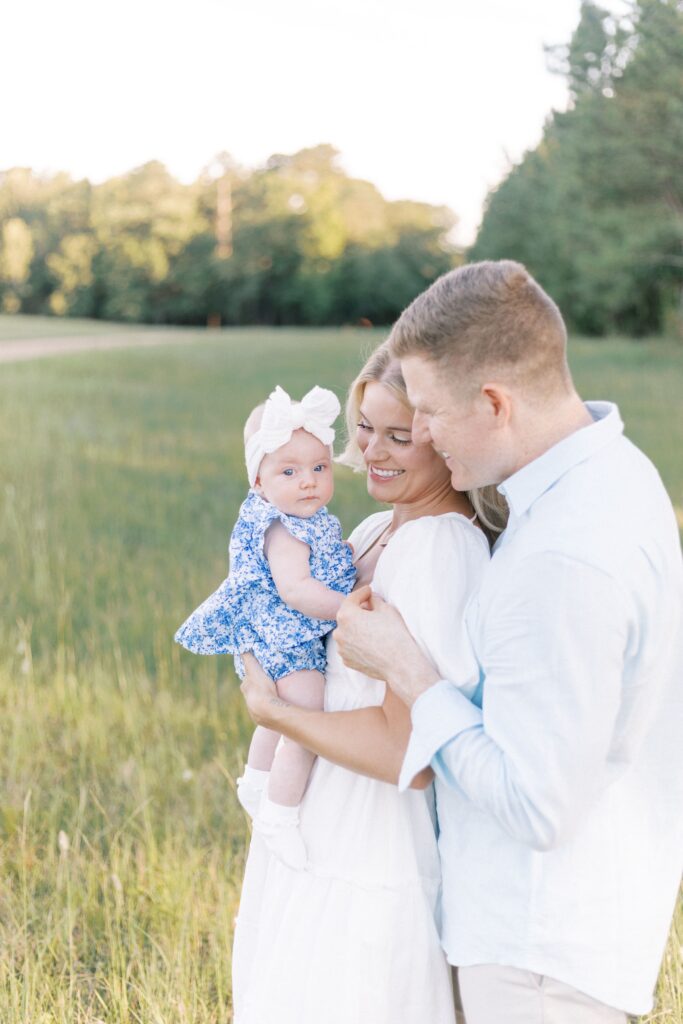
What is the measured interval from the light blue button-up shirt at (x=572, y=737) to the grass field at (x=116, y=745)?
3.94 feet

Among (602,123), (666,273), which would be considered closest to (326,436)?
(602,123)

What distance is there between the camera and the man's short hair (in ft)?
6.10

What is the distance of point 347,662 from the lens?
210 centimetres

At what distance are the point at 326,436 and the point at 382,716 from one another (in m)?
0.82

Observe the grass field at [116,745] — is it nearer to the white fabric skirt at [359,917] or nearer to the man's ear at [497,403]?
the white fabric skirt at [359,917]

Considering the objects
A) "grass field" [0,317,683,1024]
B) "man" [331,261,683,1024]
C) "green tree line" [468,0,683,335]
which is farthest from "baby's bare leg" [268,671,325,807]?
"green tree line" [468,0,683,335]

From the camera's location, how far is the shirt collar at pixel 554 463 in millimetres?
1856

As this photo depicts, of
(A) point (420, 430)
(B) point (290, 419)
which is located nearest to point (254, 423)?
(B) point (290, 419)

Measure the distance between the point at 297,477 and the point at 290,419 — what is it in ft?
0.46

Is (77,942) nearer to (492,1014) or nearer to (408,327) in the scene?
(492,1014)

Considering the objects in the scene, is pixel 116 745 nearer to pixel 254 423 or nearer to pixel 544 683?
pixel 254 423

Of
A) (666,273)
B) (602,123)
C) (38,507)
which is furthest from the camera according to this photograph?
(666,273)

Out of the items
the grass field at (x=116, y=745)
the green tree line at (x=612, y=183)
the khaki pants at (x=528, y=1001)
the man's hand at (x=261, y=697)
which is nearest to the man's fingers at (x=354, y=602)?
the man's hand at (x=261, y=697)

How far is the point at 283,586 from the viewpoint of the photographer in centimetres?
247
